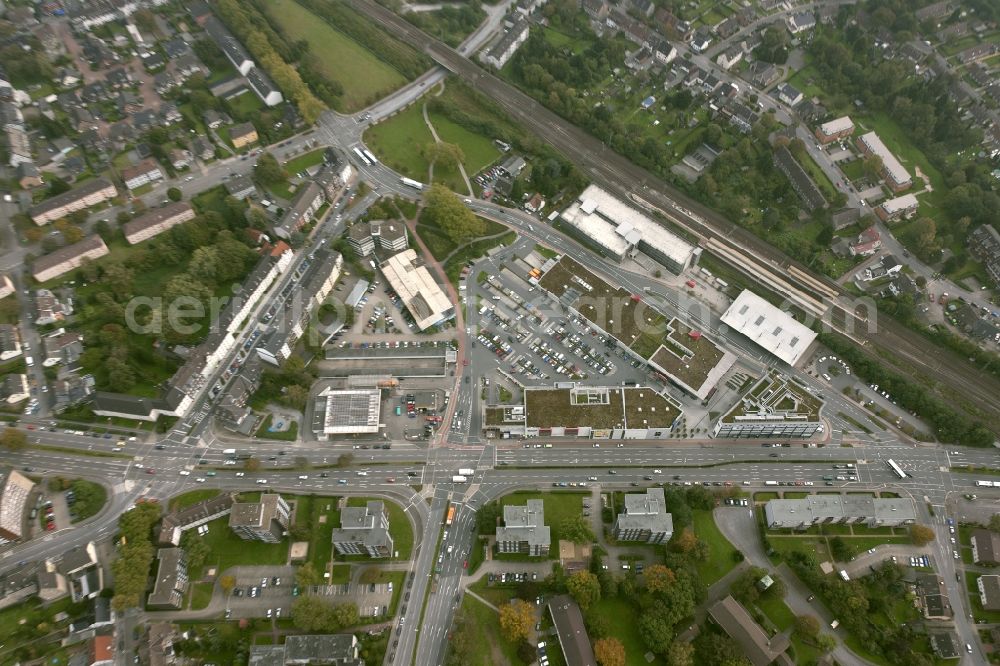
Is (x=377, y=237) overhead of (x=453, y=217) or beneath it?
beneath

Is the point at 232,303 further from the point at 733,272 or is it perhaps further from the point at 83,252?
the point at 733,272

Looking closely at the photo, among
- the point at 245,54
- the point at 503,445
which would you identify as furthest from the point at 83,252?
the point at 503,445

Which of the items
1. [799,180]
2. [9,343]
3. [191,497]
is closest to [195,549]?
[191,497]

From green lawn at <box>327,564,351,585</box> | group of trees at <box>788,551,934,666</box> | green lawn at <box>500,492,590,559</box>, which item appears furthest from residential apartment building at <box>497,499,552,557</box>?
group of trees at <box>788,551,934,666</box>

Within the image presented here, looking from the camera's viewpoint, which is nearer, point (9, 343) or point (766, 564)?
point (766, 564)

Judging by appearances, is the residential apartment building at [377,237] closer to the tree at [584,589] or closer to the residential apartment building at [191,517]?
the residential apartment building at [191,517]

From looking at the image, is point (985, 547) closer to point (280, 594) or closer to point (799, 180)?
point (799, 180)

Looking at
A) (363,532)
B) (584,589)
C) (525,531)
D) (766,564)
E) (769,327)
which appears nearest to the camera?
(584,589)
